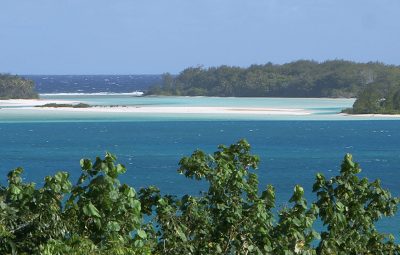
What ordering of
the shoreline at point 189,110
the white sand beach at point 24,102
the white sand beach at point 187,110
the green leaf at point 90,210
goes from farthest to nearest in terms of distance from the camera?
the white sand beach at point 24,102
the white sand beach at point 187,110
the shoreline at point 189,110
the green leaf at point 90,210

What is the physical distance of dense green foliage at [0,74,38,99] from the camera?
6926 cm

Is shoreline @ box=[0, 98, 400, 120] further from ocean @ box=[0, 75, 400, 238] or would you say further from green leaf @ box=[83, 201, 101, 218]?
green leaf @ box=[83, 201, 101, 218]

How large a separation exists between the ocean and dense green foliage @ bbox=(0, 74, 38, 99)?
54.2 feet

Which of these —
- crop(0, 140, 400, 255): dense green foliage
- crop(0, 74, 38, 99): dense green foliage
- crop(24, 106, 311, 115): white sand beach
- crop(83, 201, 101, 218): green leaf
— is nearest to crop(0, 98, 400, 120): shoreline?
crop(24, 106, 311, 115): white sand beach

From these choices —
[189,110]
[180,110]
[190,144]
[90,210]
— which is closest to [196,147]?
[190,144]

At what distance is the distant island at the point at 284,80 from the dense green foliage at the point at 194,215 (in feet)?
196

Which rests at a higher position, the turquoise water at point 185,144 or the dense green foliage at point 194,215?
the dense green foliage at point 194,215

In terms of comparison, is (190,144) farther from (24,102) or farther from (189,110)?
(24,102)

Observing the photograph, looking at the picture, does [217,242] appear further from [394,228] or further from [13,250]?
[394,228]

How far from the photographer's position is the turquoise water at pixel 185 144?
25.1 meters

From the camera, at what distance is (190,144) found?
3444cm

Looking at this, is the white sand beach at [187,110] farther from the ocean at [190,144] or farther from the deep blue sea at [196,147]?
the deep blue sea at [196,147]

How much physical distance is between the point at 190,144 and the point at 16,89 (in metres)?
37.3

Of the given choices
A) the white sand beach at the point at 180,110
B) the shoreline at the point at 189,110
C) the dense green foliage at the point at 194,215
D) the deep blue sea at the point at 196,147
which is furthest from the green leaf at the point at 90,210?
the white sand beach at the point at 180,110
